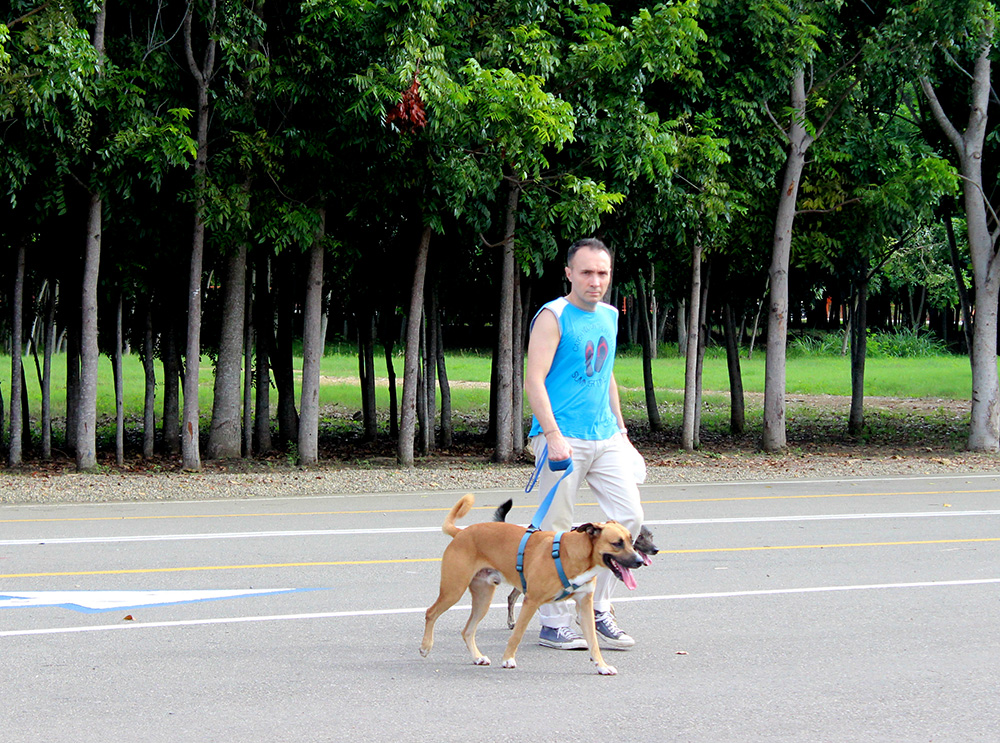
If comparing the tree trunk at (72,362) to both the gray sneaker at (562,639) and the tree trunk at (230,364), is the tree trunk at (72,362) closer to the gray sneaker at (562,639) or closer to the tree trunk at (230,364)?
the tree trunk at (230,364)

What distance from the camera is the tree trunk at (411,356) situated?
1777cm

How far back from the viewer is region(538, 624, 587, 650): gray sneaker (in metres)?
6.42

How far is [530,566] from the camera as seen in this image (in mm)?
5758

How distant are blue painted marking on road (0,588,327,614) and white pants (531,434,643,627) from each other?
2.25 m

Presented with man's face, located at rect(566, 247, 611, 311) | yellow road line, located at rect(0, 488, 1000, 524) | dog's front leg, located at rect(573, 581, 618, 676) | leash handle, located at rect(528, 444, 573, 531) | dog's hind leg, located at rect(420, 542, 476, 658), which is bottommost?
yellow road line, located at rect(0, 488, 1000, 524)

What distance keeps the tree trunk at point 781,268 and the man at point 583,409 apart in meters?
13.4

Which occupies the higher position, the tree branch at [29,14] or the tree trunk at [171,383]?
the tree branch at [29,14]

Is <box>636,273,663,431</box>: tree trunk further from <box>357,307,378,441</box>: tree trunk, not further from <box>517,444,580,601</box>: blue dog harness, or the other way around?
<box>517,444,580,601</box>: blue dog harness

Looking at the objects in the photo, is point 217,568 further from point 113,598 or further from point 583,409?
point 583,409

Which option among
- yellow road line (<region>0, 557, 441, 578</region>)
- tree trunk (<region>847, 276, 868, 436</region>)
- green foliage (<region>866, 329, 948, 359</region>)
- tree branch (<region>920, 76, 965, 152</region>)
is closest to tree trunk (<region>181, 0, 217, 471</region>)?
yellow road line (<region>0, 557, 441, 578</region>)

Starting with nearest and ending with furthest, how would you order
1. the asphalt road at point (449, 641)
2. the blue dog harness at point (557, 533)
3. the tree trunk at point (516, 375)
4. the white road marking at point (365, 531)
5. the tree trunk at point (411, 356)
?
the asphalt road at point (449, 641) < the blue dog harness at point (557, 533) < the white road marking at point (365, 531) < the tree trunk at point (411, 356) < the tree trunk at point (516, 375)

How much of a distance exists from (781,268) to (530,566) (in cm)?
1506

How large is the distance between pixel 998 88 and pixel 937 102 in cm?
187

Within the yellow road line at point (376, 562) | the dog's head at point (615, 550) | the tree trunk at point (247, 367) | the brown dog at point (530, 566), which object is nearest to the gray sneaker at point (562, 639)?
the brown dog at point (530, 566)
